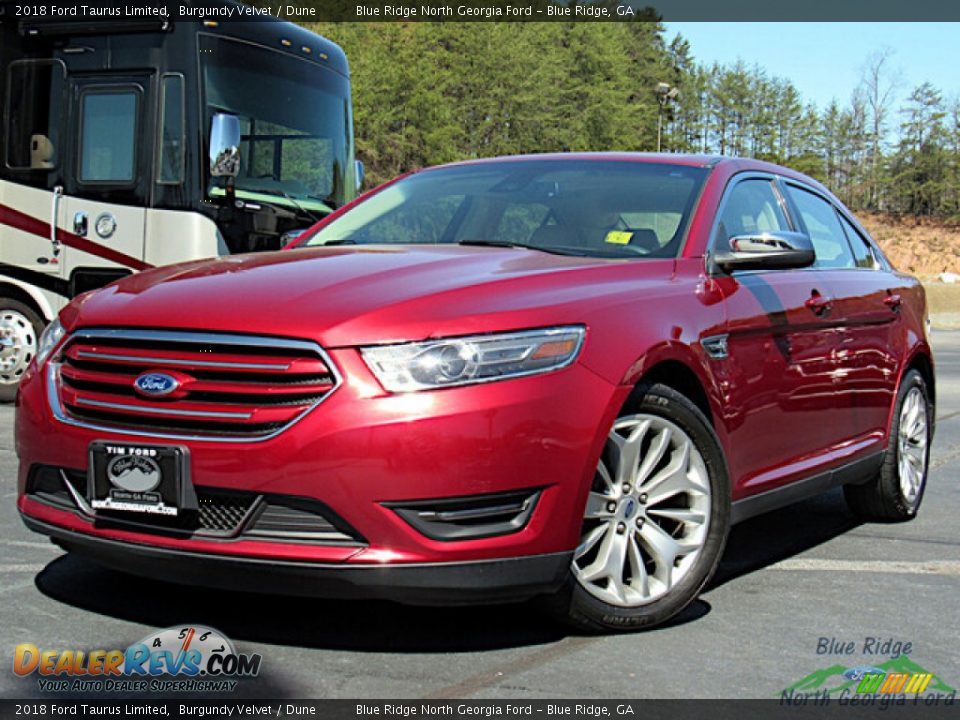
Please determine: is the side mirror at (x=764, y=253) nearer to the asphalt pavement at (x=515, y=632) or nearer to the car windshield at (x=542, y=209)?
the car windshield at (x=542, y=209)

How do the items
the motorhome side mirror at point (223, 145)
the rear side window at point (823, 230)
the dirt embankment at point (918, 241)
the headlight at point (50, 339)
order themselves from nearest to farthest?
the headlight at point (50, 339) → the rear side window at point (823, 230) → the motorhome side mirror at point (223, 145) → the dirt embankment at point (918, 241)

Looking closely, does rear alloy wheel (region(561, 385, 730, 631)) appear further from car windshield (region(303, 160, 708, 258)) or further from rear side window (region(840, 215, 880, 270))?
rear side window (region(840, 215, 880, 270))

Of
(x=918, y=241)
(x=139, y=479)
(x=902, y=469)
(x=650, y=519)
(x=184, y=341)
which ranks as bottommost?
(x=918, y=241)

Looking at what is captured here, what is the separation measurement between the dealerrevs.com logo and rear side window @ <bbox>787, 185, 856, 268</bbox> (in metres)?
3.14

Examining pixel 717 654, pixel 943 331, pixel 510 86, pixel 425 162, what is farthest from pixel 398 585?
pixel 510 86

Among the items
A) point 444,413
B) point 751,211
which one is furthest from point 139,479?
point 751,211

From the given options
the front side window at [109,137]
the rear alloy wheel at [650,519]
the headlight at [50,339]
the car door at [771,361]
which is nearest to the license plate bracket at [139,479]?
the headlight at [50,339]

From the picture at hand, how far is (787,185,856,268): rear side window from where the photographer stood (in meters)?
5.75

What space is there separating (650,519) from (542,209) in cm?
141

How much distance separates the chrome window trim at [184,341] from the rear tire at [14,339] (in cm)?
688

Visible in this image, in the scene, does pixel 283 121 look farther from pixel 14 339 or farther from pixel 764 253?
pixel 764 253

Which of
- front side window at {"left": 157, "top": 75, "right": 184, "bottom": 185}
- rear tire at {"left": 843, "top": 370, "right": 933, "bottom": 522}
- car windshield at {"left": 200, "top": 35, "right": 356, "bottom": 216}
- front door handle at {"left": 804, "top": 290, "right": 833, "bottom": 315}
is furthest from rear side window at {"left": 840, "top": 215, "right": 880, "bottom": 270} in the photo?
front side window at {"left": 157, "top": 75, "right": 184, "bottom": 185}

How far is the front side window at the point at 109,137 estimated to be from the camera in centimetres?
1009

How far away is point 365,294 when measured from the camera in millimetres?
3723
